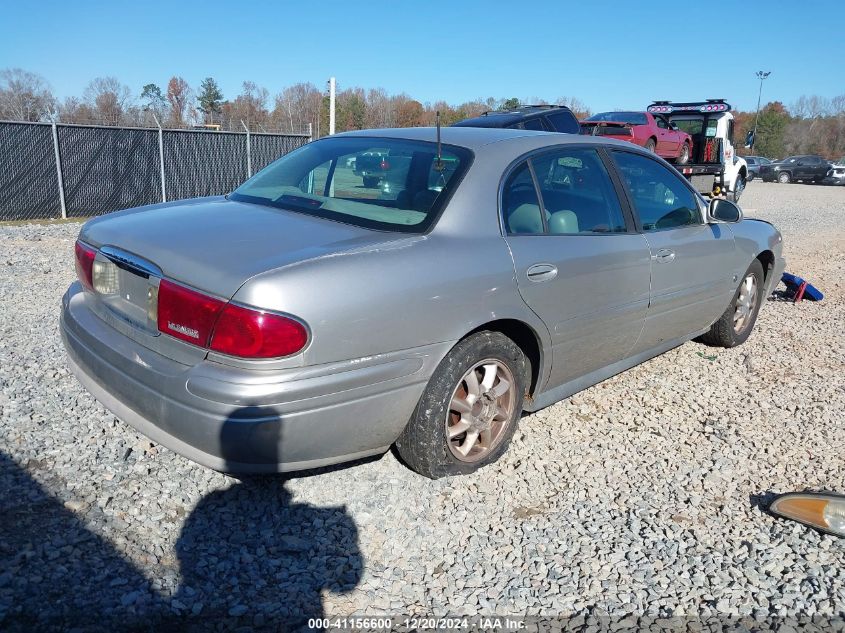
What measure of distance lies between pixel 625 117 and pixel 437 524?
46.9 feet

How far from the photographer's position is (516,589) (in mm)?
2484

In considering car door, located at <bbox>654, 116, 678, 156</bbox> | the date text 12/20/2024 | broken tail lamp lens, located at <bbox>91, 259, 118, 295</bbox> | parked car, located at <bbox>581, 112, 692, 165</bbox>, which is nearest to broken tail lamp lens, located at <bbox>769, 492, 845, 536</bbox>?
the date text 12/20/2024

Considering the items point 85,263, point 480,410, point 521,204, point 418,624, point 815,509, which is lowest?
point 418,624

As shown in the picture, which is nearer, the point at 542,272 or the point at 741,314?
the point at 542,272

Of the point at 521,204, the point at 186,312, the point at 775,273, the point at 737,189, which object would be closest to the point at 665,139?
the point at 737,189

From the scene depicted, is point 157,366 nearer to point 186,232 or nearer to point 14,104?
point 186,232

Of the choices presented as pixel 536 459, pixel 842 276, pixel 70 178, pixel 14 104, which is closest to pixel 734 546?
pixel 536 459

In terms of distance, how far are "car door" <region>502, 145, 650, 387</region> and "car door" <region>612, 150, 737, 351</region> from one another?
0.54ft

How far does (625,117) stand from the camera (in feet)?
50.3

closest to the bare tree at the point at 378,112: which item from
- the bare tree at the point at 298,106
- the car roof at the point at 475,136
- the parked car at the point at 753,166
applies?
the bare tree at the point at 298,106

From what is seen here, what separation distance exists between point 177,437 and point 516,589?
4.54ft

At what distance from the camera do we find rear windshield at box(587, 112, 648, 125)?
49.3ft

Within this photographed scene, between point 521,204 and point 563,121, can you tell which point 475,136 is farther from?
point 563,121

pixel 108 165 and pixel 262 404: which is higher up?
pixel 108 165
